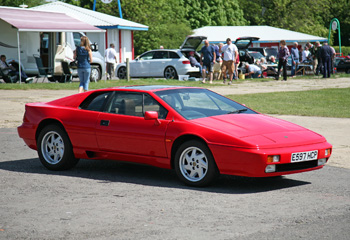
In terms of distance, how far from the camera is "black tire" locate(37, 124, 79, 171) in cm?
870

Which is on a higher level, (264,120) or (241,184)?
(264,120)

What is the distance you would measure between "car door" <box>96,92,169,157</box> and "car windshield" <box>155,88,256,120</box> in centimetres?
21

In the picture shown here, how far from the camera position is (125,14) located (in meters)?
60.7

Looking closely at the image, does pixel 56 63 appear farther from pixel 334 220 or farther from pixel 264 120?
pixel 334 220

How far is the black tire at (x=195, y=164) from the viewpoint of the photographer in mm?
7375

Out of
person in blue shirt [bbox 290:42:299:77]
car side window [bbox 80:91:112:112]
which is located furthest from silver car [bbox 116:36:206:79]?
car side window [bbox 80:91:112:112]

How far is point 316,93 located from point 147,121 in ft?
49.7

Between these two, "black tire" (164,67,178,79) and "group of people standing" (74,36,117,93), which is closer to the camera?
"group of people standing" (74,36,117,93)

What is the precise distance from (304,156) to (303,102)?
1184cm

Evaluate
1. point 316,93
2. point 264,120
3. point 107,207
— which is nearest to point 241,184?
point 264,120

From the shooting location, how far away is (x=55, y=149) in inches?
348

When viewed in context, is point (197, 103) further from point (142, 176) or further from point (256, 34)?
point (256, 34)

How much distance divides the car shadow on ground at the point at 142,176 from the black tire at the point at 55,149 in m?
0.11

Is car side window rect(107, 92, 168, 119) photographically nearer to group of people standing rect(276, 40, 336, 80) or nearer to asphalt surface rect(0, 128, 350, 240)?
asphalt surface rect(0, 128, 350, 240)
